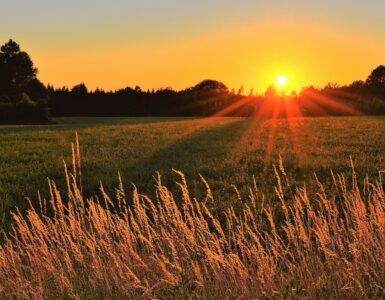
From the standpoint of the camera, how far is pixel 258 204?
11.2 m

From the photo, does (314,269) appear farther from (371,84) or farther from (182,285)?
(371,84)

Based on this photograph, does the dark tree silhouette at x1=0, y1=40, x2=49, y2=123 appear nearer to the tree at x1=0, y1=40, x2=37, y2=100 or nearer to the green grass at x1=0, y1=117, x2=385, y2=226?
the tree at x1=0, y1=40, x2=37, y2=100

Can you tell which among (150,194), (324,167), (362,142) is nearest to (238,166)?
(324,167)

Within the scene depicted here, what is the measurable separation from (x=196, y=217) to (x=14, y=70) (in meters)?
68.3

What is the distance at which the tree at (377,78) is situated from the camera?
7250 cm

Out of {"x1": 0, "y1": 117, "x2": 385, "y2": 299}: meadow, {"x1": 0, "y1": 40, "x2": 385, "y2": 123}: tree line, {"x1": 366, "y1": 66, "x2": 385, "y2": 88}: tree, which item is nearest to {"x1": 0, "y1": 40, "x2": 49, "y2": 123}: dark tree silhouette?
{"x1": 0, "y1": 40, "x2": 385, "y2": 123}: tree line

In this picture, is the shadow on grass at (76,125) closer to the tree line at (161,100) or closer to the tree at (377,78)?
the tree line at (161,100)

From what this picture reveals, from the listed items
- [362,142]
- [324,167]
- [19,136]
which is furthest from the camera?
[19,136]

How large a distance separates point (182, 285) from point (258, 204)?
5232mm

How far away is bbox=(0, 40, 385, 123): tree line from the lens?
59.2m

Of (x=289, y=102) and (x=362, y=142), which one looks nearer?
(x=362, y=142)

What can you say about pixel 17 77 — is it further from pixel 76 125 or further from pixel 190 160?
pixel 190 160

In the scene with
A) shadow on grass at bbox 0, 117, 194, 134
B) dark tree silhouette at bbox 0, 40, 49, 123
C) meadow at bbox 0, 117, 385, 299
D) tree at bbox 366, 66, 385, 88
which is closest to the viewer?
meadow at bbox 0, 117, 385, 299

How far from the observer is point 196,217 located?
677 centimetres
